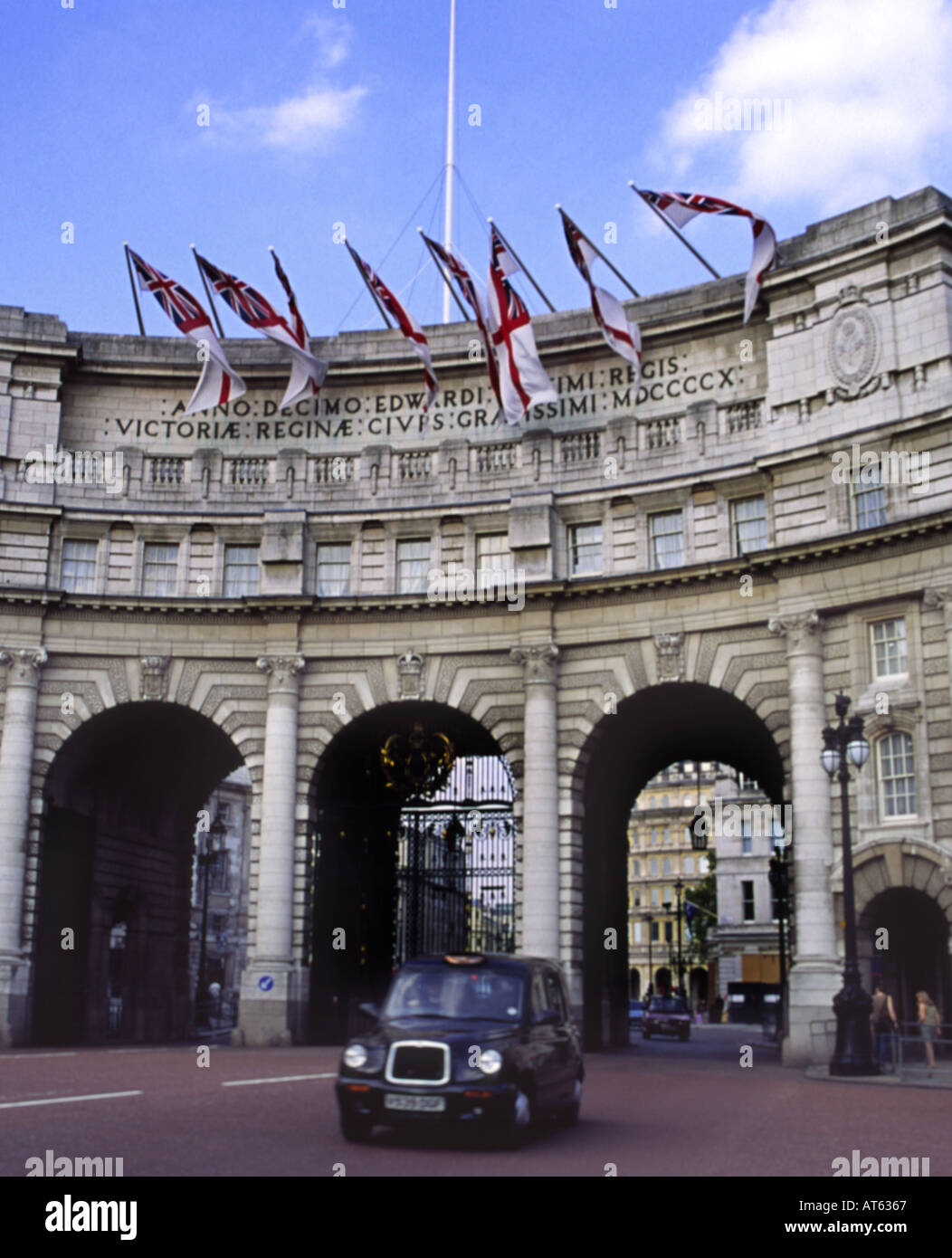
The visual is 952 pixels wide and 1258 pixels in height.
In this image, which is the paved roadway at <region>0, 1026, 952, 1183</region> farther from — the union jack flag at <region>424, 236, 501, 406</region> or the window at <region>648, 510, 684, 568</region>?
the union jack flag at <region>424, 236, 501, 406</region>

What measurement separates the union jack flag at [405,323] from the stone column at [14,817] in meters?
13.4

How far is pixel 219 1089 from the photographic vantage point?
21.2 meters

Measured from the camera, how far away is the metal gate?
42875 mm

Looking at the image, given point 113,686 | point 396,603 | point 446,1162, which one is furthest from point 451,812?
point 446,1162

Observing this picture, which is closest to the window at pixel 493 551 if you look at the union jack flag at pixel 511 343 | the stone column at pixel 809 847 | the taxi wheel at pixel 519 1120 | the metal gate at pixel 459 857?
the union jack flag at pixel 511 343

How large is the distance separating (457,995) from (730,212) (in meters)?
25.0

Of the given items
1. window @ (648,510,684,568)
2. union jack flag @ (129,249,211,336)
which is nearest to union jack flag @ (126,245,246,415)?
union jack flag @ (129,249,211,336)

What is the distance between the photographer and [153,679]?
3950cm

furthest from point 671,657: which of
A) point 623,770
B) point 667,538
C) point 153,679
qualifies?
point 153,679

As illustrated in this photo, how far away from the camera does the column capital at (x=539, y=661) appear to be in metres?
37.8

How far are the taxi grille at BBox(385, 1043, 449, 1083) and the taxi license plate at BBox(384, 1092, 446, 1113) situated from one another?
6.7 inches

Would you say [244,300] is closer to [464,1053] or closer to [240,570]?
[240,570]

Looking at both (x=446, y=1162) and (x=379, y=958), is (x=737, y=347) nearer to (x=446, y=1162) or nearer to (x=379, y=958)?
(x=379, y=958)
